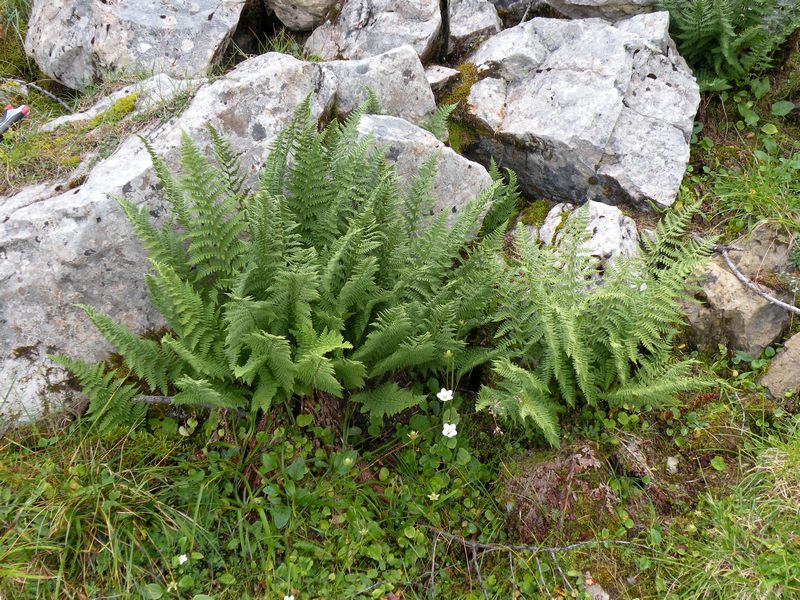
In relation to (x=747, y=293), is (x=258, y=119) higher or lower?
higher

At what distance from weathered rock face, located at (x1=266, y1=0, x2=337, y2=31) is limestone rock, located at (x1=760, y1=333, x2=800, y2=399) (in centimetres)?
490

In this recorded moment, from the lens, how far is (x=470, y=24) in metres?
5.91

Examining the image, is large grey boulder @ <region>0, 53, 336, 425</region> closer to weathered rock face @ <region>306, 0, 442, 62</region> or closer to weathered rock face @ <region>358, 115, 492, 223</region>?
weathered rock face @ <region>358, 115, 492, 223</region>

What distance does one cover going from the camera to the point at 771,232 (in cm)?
466

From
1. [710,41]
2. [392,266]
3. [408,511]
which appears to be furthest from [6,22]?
[710,41]

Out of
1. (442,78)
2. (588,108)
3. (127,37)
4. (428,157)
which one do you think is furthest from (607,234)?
(127,37)

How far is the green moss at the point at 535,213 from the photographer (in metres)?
5.06

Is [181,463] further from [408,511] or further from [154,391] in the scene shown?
[408,511]

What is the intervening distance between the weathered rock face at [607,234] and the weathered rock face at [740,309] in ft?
1.78

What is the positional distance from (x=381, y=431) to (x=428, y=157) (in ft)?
6.69

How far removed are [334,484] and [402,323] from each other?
1.02 metres

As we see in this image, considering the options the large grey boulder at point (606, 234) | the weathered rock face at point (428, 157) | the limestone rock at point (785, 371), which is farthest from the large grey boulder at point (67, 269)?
the limestone rock at point (785, 371)

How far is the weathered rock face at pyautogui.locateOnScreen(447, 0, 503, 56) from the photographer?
5895 millimetres

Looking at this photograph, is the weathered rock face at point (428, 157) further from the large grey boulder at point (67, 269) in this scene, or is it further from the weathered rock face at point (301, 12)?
the weathered rock face at point (301, 12)
